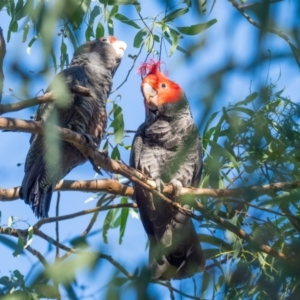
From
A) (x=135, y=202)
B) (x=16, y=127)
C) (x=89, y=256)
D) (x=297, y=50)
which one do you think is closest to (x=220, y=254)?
(x=16, y=127)

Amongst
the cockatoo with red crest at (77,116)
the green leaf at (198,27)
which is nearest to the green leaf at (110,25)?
the cockatoo with red crest at (77,116)

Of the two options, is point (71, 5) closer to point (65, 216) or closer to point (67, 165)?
point (65, 216)

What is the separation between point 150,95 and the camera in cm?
237

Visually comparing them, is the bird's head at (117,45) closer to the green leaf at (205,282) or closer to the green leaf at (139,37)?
the green leaf at (139,37)

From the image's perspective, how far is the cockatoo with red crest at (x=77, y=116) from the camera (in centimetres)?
190

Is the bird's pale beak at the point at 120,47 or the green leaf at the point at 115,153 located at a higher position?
the bird's pale beak at the point at 120,47

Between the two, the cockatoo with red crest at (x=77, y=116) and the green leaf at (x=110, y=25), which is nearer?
the green leaf at (x=110, y=25)

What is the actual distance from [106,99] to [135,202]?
49 centimetres

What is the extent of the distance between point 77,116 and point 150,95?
1.21 feet

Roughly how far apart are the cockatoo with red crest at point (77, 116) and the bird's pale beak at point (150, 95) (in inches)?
5.9

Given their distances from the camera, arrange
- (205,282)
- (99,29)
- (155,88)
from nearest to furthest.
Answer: (205,282), (99,29), (155,88)

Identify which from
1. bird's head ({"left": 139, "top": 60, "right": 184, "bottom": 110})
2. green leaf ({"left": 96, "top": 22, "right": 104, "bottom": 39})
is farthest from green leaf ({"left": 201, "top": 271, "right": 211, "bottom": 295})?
bird's head ({"left": 139, "top": 60, "right": 184, "bottom": 110})

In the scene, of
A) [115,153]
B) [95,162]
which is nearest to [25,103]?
[95,162]

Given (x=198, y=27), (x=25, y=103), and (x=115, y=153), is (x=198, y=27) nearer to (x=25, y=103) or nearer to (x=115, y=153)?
(x=25, y=103)
